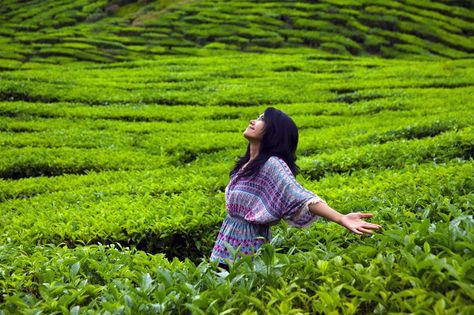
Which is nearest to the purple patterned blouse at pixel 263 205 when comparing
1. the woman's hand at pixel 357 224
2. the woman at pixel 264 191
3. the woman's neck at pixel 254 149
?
the woman at pixel 264 191

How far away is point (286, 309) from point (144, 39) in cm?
3202

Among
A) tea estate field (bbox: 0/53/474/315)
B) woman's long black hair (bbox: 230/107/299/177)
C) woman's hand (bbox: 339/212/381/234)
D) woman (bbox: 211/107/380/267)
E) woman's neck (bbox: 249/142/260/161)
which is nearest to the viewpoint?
tea estate field (bbox: 0/53/474/315)

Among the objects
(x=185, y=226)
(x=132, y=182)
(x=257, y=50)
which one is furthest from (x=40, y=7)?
(x=185, y=226)

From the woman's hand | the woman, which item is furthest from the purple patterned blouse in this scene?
the woman's hand

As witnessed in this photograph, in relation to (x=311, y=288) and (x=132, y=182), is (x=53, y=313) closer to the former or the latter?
(x=311, y=288)

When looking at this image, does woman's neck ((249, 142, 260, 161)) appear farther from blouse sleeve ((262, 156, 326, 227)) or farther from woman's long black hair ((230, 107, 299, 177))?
blouse sleeve ((262, 156, 326, 227))

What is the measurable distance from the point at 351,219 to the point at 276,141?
3.30 ft

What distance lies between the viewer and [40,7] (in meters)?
42.2

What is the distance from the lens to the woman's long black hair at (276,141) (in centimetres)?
402

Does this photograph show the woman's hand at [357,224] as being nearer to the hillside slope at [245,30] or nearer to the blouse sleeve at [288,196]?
the blouse sleeve at [288,196]

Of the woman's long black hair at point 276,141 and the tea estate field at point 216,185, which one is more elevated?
the woman's long black hair at point 276,141

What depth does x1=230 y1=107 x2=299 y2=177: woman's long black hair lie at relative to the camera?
4.02m

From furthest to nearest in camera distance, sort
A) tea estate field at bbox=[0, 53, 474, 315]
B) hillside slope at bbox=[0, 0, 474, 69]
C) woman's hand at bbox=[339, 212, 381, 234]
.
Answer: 1. hillside slope at bbox=[0, 0, 474, 69]
2. woman's hand at bbox=[339, 212, 381, 234]
3. tea estate field at bbox=[0, 53, 474, 315]

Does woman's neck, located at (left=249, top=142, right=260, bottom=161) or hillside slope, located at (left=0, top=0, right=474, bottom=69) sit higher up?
woman's neck, located at (left=249, top=142, right=260, bottom=161)
